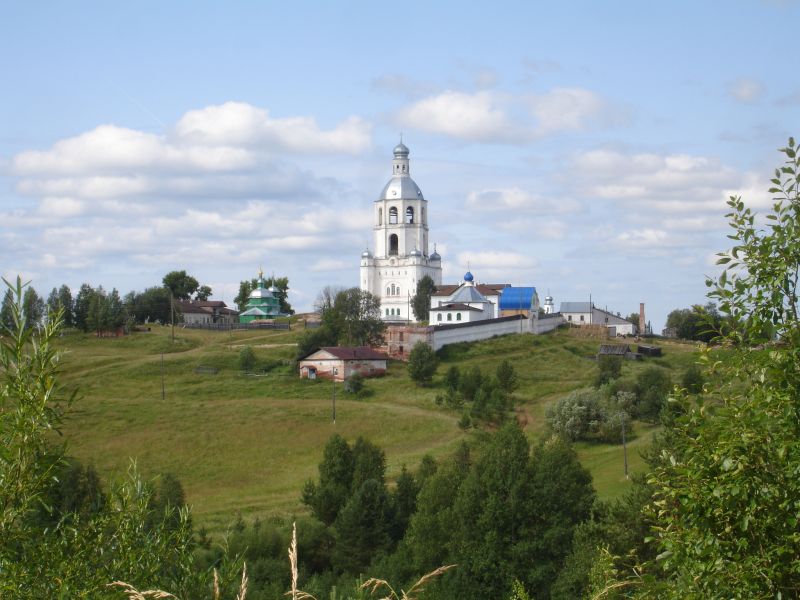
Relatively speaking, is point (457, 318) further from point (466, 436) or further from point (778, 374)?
point (778, 374)

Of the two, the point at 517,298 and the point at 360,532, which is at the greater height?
the point at 517,298

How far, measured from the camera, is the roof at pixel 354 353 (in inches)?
2367

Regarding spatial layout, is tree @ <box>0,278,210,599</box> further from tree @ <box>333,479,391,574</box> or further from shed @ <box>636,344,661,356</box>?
shed @ <box>636,344,661,356</box>

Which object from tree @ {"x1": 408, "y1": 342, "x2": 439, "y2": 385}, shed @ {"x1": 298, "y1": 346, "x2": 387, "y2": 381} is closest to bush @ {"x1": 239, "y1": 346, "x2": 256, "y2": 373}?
shed @ {"x1": 298, "y1": 346, "x2": 387, "y2": 381}

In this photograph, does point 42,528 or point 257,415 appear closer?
point 42,528

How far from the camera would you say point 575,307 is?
9138 centimetres

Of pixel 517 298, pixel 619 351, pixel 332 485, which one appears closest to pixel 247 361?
pixel 619 351

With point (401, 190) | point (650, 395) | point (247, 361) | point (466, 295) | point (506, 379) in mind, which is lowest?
point (650, 395)

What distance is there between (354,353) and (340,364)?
5.18 feet

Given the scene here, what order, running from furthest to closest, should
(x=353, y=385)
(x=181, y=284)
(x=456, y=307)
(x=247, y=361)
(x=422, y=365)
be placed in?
(x=181, y=284), (x=456, y=307), (x=247, y=361), (x=422, y=365), (x=353, y=385)

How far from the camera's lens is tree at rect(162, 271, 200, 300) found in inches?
4070

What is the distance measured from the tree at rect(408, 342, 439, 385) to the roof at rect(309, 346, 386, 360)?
13.5 ft

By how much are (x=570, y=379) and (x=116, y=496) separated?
52.4 m

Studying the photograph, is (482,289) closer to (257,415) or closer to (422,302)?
(422,302)
